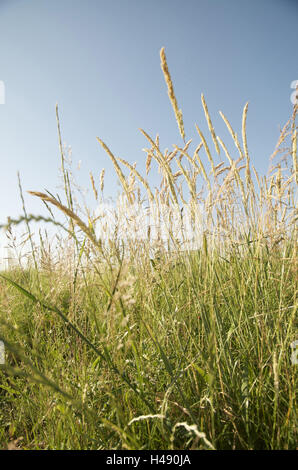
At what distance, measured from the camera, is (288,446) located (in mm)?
787

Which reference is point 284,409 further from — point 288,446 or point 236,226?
point 236,226

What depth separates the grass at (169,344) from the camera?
78 centimetres

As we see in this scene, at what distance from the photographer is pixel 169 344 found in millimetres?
1236

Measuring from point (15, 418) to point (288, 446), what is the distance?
3.86 feet

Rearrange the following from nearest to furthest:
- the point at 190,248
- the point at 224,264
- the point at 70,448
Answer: the point at 70,448
the point at 190,248
the point at 224,264

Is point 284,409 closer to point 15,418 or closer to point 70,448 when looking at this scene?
point 70,448

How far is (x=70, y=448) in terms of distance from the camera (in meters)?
0.84

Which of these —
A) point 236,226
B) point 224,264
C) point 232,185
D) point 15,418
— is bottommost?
point 15,418

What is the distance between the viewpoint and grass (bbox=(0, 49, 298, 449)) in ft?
2.54
